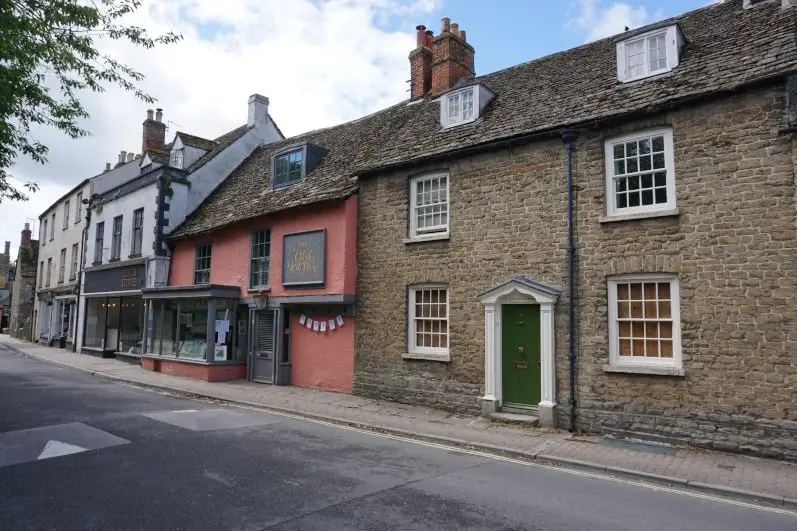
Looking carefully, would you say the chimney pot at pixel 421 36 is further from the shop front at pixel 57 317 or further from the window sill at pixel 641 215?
the shop front at pixel 57 317

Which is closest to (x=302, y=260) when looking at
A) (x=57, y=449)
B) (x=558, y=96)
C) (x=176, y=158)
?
(x=558, y=96)

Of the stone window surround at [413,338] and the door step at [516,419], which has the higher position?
the stone window surround at [413,338]

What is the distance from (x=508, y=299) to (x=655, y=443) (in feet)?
13.0

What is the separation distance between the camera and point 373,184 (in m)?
14.9

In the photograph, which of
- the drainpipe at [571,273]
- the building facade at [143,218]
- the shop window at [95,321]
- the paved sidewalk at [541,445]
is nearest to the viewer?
the paved sidewalk at [541,445]

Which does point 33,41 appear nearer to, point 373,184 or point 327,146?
point 373,184

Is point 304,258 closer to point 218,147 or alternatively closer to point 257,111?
point 218,147

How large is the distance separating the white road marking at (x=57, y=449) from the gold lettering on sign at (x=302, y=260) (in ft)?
27.4

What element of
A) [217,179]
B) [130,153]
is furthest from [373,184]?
[130,153]

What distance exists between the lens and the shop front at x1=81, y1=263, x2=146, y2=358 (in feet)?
75.8

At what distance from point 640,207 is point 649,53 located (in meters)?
3.72

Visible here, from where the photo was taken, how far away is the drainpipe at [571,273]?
10586mm

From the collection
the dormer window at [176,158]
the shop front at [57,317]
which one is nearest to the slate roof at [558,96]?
the dormer window at [176,158]

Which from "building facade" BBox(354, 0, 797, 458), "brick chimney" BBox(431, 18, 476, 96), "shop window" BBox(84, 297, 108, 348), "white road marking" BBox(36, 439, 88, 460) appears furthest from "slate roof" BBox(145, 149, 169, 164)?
"white road marking" BBox(36, 439, 88, 460)
